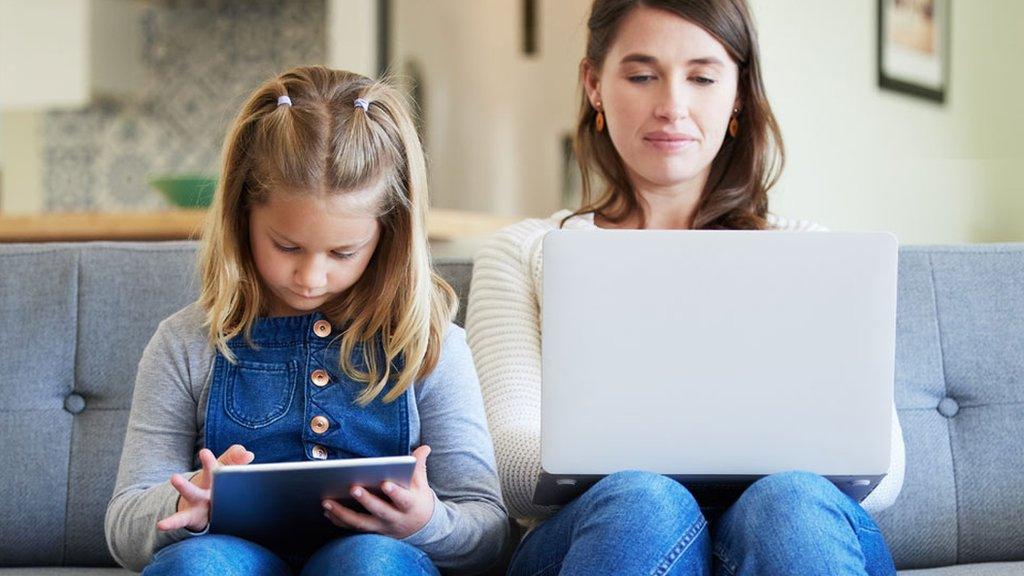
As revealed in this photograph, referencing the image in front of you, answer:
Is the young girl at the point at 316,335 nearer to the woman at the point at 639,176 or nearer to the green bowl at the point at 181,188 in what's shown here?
the woman at the point at 639,176

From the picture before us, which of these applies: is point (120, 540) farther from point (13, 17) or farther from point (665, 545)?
point (13, 17)

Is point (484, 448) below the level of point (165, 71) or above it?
below

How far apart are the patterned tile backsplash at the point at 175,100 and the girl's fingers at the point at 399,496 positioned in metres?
3.57

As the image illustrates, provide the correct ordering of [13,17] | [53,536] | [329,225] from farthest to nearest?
[13,17], [53,536], [329,225]

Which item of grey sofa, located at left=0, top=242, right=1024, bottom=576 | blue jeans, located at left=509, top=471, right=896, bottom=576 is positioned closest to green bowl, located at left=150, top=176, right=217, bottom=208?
grey sofa, located at left=0, top=242, right=1024, bottom=576

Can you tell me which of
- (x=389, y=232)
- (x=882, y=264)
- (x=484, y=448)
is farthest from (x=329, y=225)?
(x=882, y=264)

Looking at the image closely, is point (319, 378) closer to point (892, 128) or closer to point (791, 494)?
point (791, 494)

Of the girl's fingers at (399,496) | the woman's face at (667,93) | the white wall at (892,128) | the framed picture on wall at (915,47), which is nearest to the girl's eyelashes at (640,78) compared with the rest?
the woman's face at (667,93)

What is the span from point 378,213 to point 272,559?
0.36 m

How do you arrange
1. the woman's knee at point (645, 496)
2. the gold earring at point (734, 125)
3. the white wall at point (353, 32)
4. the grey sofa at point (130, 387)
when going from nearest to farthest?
the woman's knee at point (645, 496)
the grey sofa at point (130, 387)
the gold earring at point (734, 125)
the white wall at point (353, 32)

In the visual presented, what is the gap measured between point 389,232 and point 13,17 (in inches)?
136

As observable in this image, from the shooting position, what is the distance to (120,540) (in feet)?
4.02

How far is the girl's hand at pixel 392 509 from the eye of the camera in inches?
42.9

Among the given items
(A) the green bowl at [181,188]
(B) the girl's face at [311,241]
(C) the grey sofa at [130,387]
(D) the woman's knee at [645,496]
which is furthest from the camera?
(A) the green bowl at [181,188]
